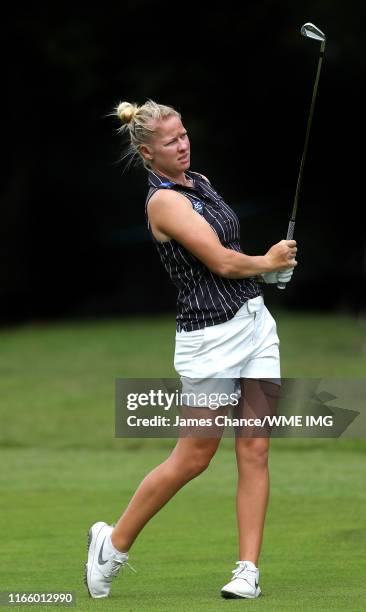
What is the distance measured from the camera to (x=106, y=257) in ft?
80.6

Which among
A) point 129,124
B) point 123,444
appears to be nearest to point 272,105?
point 123,444

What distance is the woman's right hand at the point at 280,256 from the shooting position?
15.9 feet

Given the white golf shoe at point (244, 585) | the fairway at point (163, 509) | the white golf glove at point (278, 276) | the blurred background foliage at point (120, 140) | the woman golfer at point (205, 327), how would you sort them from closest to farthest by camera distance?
the white golf shoe at point (244, 585) < the woman golfer at point (205, 327) < the white golf glove at point (278, 276) < the fairway at point (163, 509) < the blurred background foliage at point (120, 140)

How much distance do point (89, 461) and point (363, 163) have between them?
15772 millimetres

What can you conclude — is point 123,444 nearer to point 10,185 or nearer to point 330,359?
point 330,359

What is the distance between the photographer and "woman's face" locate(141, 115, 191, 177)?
4969mm

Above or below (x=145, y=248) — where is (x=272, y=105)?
above

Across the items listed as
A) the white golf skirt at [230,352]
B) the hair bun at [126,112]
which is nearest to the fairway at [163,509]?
the white golf skirt at [230,352]

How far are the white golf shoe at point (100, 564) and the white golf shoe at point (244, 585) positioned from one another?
0.45 meters

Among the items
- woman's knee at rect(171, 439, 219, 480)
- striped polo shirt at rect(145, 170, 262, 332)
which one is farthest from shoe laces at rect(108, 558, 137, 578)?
striped polo shirt at rect(145, 170, 262, 332)

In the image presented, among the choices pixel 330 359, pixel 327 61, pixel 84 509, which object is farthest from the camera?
pixel 327 61

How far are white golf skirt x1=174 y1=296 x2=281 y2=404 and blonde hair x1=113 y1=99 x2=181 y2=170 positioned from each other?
66 centimetres

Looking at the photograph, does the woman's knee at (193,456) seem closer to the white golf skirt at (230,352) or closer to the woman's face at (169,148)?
the white golf skirt at (230,352)

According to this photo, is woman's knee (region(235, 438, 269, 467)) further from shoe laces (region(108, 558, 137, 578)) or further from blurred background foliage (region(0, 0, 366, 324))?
blurred background foliage (region(0, 0, 366, 324))
